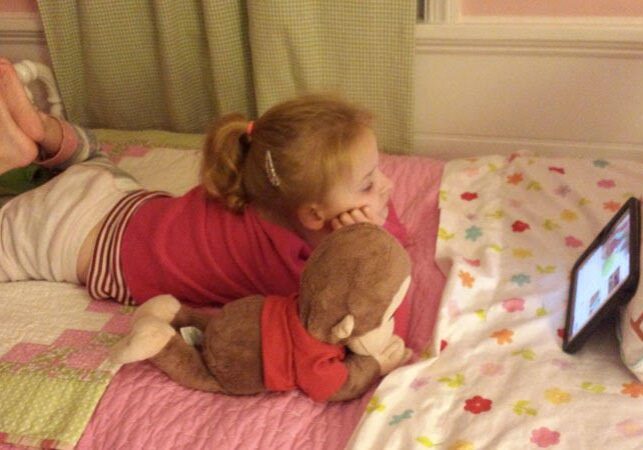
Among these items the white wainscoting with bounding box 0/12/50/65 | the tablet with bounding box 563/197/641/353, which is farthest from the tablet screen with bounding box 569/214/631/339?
the white wainscoting with bounding box 0/12/50/65

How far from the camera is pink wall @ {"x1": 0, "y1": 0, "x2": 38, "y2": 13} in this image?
2.05 metres

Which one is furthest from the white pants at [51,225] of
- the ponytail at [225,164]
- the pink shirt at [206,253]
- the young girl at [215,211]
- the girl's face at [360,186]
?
the girl's face at [360,186]

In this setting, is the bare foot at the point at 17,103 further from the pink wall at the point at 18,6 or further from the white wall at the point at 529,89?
the white wall at the point at 529,89

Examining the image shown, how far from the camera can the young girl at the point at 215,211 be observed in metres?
1.21

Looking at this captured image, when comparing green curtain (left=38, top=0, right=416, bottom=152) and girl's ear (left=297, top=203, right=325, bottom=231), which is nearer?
girl's ear (left=297, top=203, right=325, bottom=231)

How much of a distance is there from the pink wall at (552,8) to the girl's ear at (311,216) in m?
0.83

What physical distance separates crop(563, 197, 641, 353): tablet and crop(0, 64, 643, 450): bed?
3 cm

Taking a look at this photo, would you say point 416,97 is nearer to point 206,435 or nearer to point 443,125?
point 443,125

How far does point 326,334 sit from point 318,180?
30cm

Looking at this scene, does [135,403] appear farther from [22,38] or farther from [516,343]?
[22,38]

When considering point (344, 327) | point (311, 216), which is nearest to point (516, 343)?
point (344, 327)

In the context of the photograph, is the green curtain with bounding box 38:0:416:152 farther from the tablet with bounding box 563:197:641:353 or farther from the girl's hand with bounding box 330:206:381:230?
the tablet with bounding box 563:197:641:353

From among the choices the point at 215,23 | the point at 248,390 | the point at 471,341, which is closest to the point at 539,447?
the point at 471,341

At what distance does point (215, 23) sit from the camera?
1.80 metres
